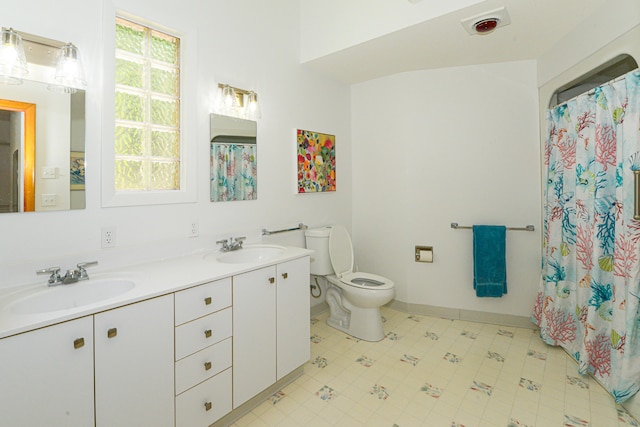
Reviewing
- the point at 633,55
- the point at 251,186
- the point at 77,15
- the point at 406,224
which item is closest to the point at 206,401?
the point at 251,186

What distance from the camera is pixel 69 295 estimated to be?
145 centimetres

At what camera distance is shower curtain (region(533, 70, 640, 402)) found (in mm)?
1714

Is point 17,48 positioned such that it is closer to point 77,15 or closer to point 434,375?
point 77,15

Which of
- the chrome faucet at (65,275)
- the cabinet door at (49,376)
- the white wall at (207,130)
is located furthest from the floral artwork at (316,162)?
the cabinet door at (49,376)

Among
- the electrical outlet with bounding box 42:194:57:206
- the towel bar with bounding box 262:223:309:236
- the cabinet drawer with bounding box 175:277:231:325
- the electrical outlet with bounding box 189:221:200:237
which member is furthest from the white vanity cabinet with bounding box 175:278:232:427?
the towel bar with bounding box 262:223:309:236

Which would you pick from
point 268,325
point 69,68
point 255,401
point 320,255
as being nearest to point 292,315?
point 268,325

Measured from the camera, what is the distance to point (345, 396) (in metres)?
1.94

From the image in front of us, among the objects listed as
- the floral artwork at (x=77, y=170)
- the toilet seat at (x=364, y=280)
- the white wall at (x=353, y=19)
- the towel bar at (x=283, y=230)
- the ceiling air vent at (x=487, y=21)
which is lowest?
the toilet seat at (x=364, y=280)

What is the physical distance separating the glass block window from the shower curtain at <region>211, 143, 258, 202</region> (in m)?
0.24

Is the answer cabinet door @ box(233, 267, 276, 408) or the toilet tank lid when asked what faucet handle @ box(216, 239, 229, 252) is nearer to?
cabinet door @ box(233, 267, 276, 408)

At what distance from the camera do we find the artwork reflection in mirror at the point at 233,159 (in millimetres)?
2195

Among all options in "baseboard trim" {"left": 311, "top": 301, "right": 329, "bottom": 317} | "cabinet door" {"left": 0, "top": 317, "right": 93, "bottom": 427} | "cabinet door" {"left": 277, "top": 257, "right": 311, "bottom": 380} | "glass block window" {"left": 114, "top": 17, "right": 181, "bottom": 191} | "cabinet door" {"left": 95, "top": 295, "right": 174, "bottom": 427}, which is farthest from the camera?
Answer: "baseboard trim" {"left": 311, "top": 301, "right": 329, "bottom": 317}

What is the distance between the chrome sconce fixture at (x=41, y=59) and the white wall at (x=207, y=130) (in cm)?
6

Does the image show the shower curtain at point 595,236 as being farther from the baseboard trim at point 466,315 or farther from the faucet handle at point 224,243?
the faucet handle at point 224,243
